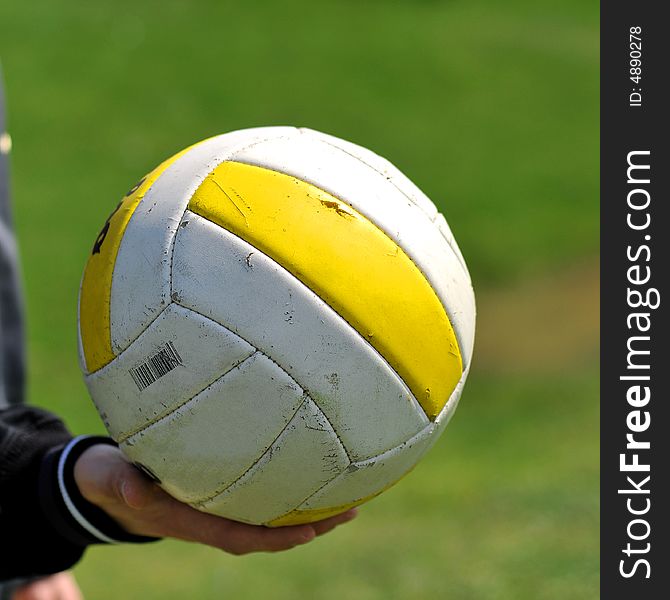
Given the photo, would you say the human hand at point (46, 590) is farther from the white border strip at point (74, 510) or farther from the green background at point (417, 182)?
the green background at point (417, 182)

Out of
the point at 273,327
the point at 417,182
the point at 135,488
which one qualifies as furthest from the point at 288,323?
the point at 417,182

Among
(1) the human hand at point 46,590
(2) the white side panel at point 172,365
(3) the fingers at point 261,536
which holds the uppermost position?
(2) the white side panel at point 172,365

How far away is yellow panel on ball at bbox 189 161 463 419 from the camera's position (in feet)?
6.70

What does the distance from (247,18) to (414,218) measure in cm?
1323

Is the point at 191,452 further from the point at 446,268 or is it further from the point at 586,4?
the point at 586,4

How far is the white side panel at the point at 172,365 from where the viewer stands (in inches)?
80.0

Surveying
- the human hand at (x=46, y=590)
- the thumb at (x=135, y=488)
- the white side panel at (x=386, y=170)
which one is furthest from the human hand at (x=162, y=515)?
the human hand at (x=46, y=590)

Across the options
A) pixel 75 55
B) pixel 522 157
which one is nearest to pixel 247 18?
pixel 75 55

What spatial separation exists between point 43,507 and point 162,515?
14.0 inches

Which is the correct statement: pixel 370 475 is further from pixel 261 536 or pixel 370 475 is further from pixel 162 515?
pixel 162 515

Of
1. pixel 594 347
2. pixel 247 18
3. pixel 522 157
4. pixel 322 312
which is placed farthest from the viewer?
pixel 247 18

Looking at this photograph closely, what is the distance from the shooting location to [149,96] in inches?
491

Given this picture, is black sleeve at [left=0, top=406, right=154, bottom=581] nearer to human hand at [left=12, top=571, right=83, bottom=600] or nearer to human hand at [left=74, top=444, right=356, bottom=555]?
human hand at [left=74, top=444, right=356, bottom=555]

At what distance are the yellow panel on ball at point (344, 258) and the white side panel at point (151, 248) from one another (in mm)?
42
